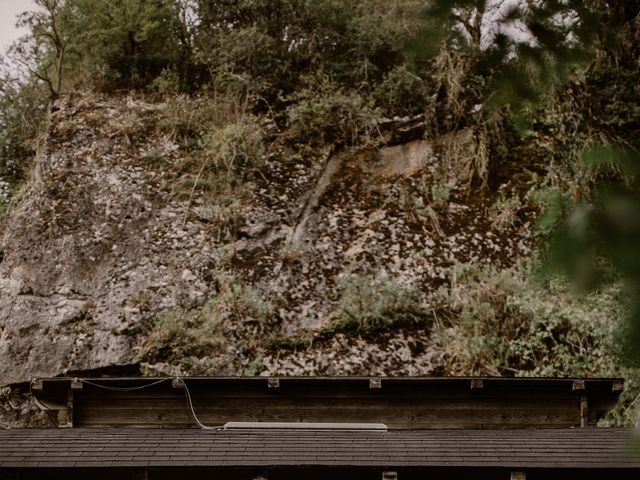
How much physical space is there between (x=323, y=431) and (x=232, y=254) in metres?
5.83

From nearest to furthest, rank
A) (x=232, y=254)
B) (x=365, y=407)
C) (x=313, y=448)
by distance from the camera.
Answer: (x=313, y=448)
(x=365, y=407)
(x=232, y=254)

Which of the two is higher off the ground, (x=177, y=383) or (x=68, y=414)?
(x=177, y=383)

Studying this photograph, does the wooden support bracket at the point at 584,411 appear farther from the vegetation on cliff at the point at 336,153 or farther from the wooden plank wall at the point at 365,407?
the vegetation on cliff at the point at 336,153

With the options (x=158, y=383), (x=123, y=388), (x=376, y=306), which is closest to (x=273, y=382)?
(x=158, y=383)

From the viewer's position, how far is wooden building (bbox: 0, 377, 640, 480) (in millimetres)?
6422

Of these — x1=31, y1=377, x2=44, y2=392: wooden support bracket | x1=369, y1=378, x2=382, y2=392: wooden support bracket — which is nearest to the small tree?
x1=31, y1=377, x2=44, y2=392: wooden support bracket

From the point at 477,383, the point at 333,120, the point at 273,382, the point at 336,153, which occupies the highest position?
the point at 333,120

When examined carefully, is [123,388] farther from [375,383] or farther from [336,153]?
[336,153]

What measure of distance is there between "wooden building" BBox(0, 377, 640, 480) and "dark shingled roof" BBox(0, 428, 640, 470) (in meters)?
0.02

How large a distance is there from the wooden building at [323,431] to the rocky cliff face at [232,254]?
7.02 feet

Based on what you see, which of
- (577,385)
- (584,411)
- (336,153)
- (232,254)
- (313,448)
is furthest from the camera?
(336,153)

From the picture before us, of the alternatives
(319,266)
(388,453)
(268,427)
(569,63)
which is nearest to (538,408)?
(388,453)

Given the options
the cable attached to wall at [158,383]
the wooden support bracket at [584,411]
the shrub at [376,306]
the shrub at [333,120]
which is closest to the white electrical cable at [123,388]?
the cable attached to wall at [158,383]

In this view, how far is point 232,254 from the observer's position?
1254 centimetres
